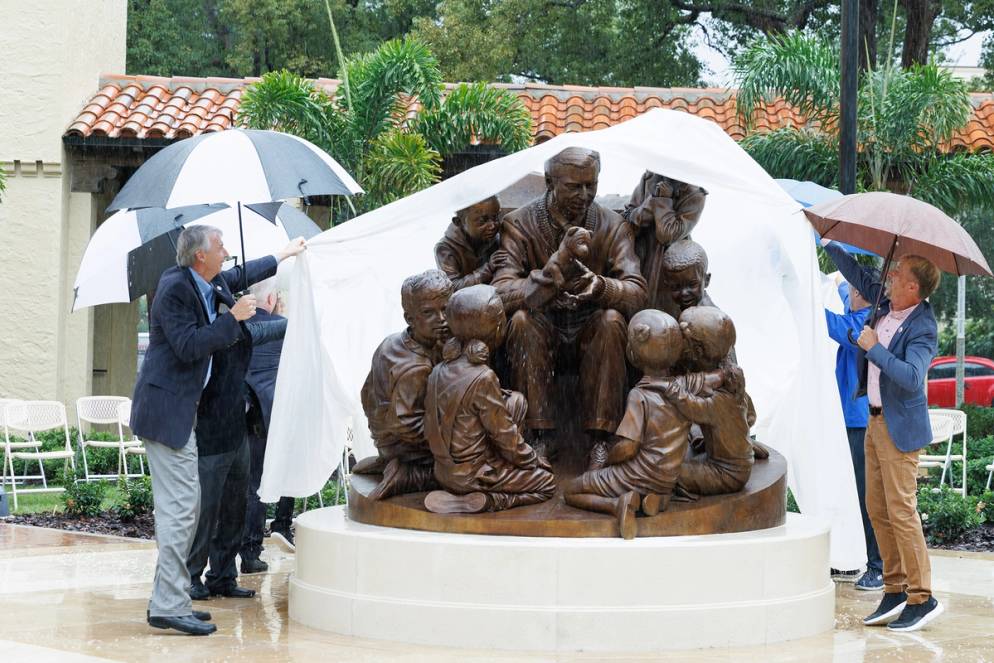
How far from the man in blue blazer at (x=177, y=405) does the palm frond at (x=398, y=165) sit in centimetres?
592

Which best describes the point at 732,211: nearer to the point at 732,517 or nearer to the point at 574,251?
the point at 574,251

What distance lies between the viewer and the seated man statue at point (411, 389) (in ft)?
21.7

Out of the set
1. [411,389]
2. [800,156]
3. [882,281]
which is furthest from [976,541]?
[411,389]

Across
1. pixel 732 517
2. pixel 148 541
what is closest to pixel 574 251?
pixel 732 517

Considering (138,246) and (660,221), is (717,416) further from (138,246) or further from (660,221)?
(138,246)

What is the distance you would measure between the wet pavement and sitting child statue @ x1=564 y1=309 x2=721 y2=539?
740 mm

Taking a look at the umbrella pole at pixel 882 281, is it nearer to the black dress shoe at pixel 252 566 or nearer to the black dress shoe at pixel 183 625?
the black dress shoe at pixel 183 625

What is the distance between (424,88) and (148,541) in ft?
18.5

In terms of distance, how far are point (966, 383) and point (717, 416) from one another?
74.9 feet

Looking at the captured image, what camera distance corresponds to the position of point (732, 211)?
26.5ft

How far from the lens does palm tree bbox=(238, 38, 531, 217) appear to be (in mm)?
Answer: 12578

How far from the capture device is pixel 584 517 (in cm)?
609

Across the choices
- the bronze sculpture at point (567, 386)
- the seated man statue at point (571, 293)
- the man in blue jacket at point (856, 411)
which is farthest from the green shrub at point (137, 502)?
the man in blue jacket at point (856, 411)

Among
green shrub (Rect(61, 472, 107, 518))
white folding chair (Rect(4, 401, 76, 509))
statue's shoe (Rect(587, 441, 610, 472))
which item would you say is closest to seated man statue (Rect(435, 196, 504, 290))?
statue's shoe (Rect(587, 441, 610, 472))
